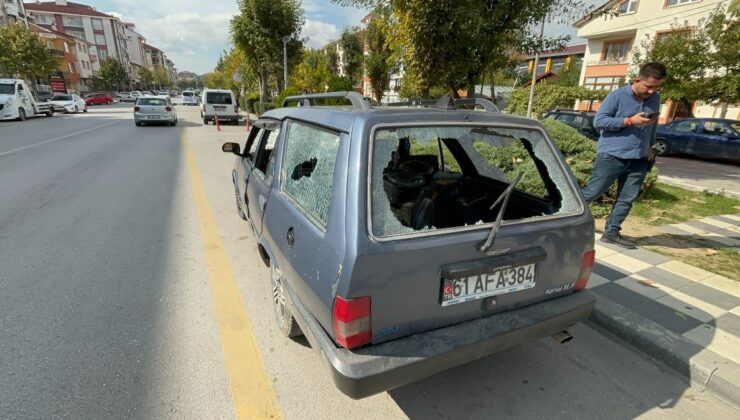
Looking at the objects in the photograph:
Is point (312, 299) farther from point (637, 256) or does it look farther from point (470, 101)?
point (637, 256)

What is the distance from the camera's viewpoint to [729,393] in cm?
225

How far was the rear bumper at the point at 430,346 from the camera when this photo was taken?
1.65 metres

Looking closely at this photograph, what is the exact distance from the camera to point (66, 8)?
2773 inches

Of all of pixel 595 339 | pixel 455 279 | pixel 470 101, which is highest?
pixel 470 101

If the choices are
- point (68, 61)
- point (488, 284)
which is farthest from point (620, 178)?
point (68, 61)

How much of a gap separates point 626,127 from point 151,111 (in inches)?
740

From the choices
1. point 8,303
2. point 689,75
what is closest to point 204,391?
point 8,303

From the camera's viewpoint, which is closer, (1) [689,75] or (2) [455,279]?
(2) [455,279]

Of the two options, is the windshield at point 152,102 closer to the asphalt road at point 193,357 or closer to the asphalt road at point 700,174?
the asphalt road at point 193,357

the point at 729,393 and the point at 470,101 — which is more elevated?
the point at 470,101

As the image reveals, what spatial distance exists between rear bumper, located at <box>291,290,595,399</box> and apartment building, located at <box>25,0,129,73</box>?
89.5 m

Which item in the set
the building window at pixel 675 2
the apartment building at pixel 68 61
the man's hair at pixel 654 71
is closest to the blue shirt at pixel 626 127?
the man's hair at pixel 654 71

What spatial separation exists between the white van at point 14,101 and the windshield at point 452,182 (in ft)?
76.9

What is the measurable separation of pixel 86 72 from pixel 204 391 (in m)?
83.2
